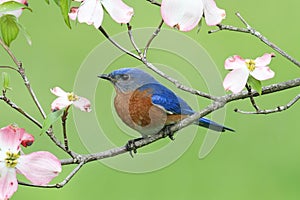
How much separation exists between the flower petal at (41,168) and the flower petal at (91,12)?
6.4 inches

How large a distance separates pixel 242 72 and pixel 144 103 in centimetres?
35

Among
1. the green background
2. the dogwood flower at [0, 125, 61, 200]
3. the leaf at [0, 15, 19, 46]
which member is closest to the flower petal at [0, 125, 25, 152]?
the dogwood flower at [0, 125, 61, 200]

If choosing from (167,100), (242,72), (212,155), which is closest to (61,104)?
(242,72)

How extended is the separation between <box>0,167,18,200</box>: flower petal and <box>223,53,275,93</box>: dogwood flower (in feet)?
0.84

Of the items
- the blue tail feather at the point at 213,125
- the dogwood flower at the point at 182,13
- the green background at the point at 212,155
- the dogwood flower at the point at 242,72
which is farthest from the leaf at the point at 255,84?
the green background at the point at 212,155

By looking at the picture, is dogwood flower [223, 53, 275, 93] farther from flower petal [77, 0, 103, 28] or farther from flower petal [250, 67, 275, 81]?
flower petal [77, 0, 103, 28]

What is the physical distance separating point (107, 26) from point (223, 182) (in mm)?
1129

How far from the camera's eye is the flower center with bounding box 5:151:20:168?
89 centimetres

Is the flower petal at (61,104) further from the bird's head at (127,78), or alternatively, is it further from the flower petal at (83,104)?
the bird's head at (127,78)

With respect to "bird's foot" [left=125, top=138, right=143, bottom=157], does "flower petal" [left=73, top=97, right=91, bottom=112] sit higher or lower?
higher

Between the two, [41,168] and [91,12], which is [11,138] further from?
[91,12]

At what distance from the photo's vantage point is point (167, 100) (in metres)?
1.23

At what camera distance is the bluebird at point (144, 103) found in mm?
1142

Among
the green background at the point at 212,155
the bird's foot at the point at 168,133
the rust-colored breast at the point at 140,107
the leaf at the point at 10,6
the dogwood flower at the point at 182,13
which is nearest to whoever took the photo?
the dogwood flower at the point at 182,13
